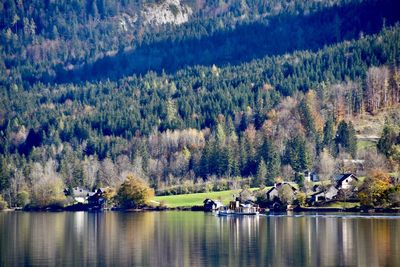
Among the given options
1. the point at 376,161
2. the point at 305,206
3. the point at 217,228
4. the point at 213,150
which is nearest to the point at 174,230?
the point at 217,228

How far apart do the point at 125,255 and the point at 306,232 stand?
931 inches

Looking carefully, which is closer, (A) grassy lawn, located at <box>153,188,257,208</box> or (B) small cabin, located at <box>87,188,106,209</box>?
(A) grassy lawn, located at <box>153,188,257,208</box>

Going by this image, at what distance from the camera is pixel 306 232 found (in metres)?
92.3

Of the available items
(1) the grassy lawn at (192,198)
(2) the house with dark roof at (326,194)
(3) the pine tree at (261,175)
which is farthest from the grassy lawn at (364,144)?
(2) the house with dark roof at (326,194)

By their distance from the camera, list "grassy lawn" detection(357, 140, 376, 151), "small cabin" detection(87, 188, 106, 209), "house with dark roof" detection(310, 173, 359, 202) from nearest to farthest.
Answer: "house with dark roof" detection(310, 173, 359, 202) < "small cabin" detection(87, 188, 106, 209) < "grassy lawn" detection(357, 140, 376, 151)

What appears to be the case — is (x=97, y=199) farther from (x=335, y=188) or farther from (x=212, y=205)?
(x=335, y=188)

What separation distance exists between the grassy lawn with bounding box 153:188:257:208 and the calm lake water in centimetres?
3710

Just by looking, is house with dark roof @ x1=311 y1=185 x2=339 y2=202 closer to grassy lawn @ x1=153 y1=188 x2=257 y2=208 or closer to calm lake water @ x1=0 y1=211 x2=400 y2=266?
grassy lawn @ x1=153 y1=188 x2=257 y2=208

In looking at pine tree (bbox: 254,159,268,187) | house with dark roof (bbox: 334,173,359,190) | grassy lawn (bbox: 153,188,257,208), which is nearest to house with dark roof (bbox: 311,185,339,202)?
house with dark roof (bbox: 334,173,359,190)

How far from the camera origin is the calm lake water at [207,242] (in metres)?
71.2

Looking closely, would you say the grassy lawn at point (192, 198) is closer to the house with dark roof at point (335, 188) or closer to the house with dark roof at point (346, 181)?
the house with dark roof at point (335, 188)

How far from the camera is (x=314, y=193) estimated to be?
146375mm

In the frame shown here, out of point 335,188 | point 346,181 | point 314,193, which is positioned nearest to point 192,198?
point 314,193

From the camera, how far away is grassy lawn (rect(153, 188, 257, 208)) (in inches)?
6088
